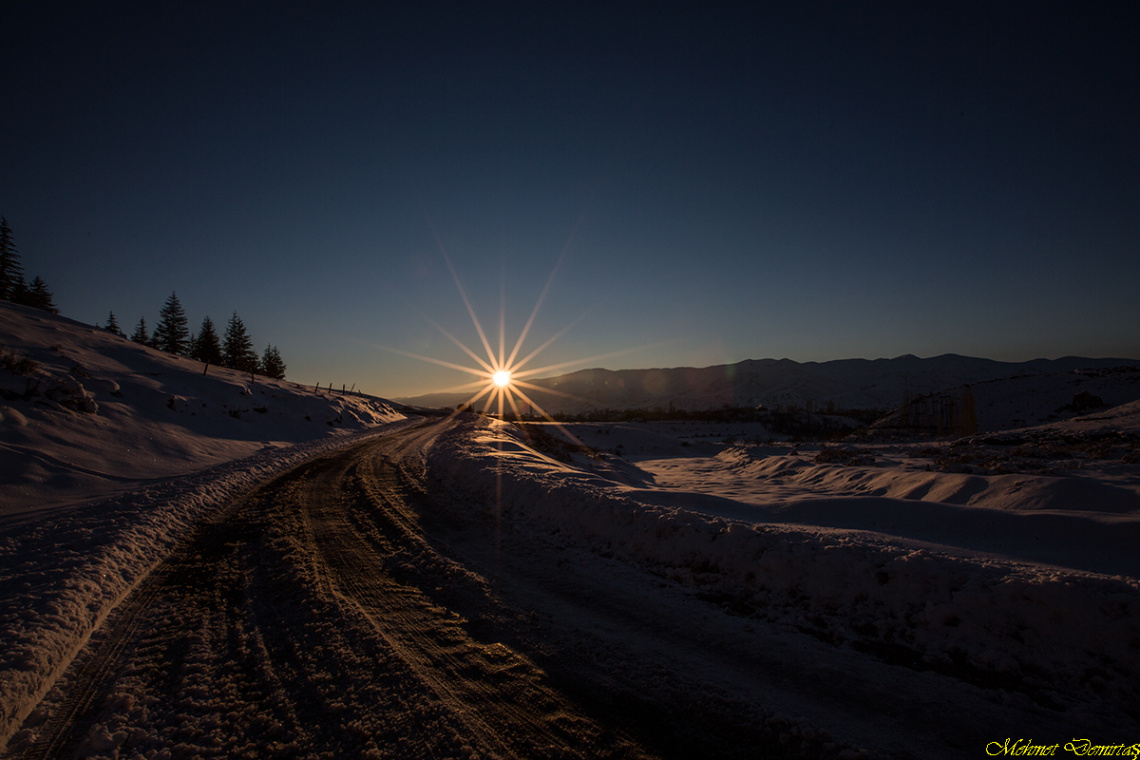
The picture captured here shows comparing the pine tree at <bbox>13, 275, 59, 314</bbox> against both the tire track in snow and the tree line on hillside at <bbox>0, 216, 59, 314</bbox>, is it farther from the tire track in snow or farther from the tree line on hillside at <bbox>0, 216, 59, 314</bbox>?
the tire track in snow

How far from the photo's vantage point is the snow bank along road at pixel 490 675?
2.77 m

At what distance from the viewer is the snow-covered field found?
3.30 m

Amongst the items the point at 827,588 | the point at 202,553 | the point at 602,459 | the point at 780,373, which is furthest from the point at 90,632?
the point at 780,373

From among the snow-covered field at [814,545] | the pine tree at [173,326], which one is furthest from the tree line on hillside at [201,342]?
the snow-covered field at [814,545]

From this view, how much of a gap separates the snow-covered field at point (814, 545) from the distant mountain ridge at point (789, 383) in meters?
98.8

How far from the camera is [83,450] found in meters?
12.0

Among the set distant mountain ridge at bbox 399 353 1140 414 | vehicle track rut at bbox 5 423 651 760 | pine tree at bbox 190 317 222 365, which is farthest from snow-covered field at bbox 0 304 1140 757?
distant mountain ridge at bbox 399 353 1140 414

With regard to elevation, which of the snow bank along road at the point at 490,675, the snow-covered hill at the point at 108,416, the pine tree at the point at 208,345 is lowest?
the snow bank along road at the point at 490,675

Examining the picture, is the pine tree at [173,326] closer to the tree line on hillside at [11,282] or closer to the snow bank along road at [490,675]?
the tree line on hillside at [11,282]

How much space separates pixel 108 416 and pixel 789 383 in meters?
144

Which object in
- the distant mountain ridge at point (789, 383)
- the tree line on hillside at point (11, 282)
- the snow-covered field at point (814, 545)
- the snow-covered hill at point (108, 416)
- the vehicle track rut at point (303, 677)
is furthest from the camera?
the distant mountain ridge at point (789, 383)

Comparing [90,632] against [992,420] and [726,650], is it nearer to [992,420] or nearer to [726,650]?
[726,650]

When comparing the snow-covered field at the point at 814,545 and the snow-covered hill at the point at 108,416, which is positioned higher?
the snow-covered hill at the point at 108,416

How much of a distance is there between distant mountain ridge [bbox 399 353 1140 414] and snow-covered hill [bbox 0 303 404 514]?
88123mm
